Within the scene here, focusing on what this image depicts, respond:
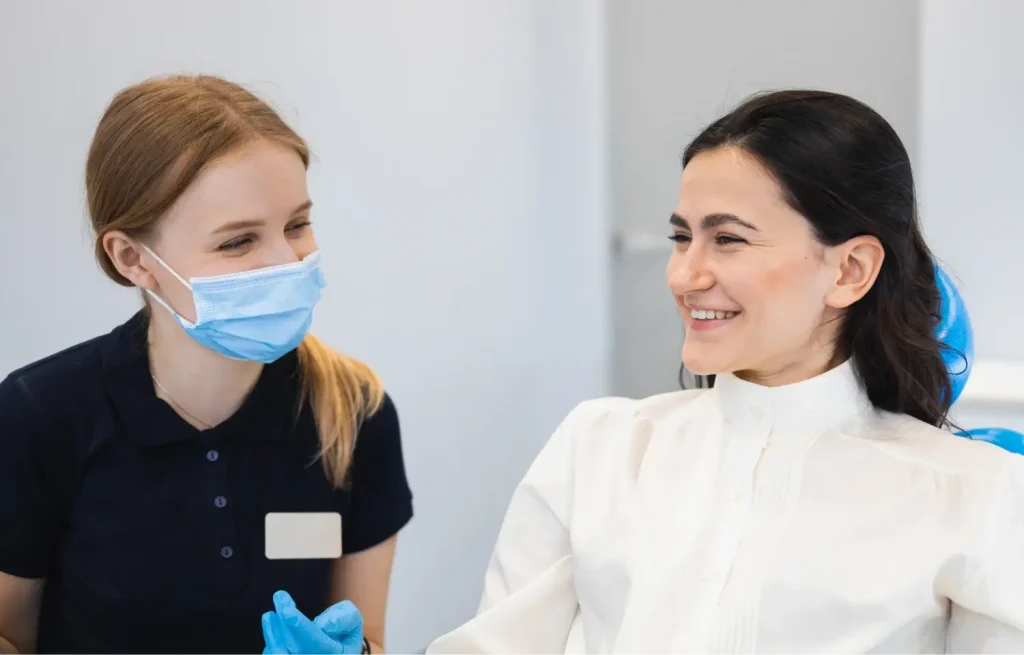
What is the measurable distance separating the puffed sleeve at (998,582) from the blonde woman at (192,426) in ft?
2.58

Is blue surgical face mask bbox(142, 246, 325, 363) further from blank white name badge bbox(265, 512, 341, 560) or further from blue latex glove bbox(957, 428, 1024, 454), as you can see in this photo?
blue latex glove bbox(957, 428, 1024, 454)

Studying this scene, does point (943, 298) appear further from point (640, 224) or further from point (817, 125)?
point (640, 224)

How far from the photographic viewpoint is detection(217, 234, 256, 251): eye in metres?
1.49

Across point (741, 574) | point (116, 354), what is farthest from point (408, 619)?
point (741, 574)

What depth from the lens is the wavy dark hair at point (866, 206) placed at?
1.34 meters

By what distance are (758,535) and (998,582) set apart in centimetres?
28

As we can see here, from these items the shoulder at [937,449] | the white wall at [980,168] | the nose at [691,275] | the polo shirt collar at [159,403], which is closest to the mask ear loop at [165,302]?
the polo shirt collar at [159,403]

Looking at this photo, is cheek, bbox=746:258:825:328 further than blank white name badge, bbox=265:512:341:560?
No

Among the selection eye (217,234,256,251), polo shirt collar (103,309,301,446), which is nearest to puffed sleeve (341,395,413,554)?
polo shirt collar (103,309,301,446)

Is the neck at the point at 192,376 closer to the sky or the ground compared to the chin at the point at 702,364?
closer to the ground

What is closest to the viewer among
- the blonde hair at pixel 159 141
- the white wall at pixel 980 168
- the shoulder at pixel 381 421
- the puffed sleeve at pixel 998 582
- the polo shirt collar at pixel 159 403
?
the puffed sleeve at pixel 998 582

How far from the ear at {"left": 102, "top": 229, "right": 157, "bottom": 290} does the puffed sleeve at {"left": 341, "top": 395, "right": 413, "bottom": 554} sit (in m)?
0.40

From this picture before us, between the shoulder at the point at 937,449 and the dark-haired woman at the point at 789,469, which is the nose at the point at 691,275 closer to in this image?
the dark-haired woman at the point at 789,469

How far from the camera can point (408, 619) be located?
248 cm
